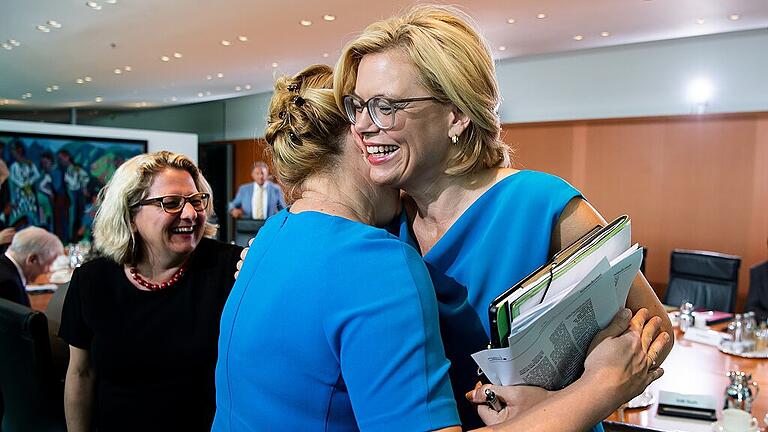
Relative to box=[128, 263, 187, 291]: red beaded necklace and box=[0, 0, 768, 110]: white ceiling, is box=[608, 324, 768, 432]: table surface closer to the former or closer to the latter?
box=[128, 263, 187, 291]: red beaded necklace

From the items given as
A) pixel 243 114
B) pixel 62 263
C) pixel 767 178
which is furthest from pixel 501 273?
pixel 243 114

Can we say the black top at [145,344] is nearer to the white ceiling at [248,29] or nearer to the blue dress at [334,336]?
the blue dress at [334,336]

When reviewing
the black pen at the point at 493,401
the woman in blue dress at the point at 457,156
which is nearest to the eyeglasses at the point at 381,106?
the woman in blue dress at the point at 457,156

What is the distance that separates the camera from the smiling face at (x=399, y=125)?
3.44 ft

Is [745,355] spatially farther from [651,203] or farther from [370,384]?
[651,203]

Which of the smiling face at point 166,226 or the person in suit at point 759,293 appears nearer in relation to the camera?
the smiling face at point 166,226

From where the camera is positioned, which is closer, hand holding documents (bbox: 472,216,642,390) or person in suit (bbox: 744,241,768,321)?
hand holding documents (bbox: 472,216,642,390)

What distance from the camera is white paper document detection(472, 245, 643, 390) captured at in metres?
0.83

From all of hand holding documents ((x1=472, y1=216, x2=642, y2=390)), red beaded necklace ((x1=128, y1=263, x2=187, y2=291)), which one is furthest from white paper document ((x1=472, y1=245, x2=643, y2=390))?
red beaded necklace ((x1=128, y1=263, x2=187, y2=291))

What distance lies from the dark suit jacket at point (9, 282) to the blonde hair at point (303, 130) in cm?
271

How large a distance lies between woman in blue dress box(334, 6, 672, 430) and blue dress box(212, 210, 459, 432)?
0.22 meters

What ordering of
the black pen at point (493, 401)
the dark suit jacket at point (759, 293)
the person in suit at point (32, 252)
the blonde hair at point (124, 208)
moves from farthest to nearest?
1. the dark suit jacket at point (759, 293)
2. the person in suit at point (32, 252)
3. the blonde hair at point (124, 208)
4. the black pen at point (493, 401)

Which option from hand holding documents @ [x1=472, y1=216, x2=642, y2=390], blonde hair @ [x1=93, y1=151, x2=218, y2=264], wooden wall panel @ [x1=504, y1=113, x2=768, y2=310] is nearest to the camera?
hand holding documents @ [x1=472, y1=216, x2=642, y2=390]

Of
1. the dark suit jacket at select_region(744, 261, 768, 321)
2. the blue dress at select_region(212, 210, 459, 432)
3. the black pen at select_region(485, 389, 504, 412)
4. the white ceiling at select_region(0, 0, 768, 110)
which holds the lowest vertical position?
the dark suit jacket at select_region(744, 261, 768, 321)
